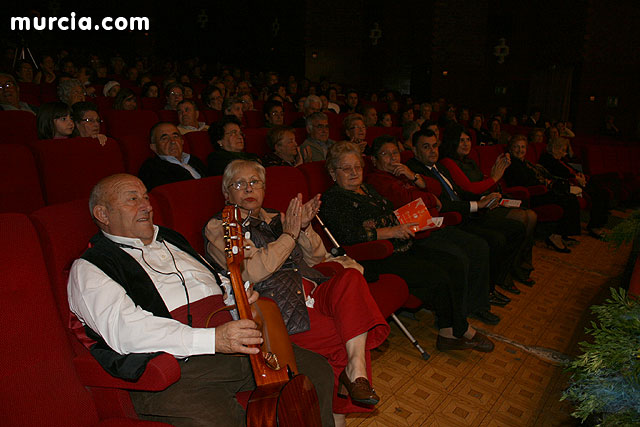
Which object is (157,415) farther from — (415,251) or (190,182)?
(415,251)

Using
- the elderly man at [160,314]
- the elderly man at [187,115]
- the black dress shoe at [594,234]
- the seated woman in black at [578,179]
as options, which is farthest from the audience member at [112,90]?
the black dress shoe at [594,234]

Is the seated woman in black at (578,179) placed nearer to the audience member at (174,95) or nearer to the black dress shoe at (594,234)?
the black dress shoe at (594,234)

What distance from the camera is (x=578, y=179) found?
180 inches

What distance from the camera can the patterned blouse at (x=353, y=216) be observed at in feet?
7.43

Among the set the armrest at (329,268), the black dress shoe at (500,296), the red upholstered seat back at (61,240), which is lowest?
the black dress shoe at (500,296)

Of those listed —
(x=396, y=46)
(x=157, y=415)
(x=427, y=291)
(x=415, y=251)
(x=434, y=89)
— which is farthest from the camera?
(x=396, y=46)

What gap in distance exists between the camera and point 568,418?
192 centimetres

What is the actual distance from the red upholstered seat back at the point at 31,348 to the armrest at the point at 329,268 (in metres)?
0.99

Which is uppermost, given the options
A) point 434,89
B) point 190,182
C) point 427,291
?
point 434,89

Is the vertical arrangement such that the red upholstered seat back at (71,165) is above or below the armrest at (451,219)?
above

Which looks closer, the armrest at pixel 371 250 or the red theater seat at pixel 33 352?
the red theater seat at pixel 33 352

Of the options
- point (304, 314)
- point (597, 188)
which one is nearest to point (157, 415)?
point (304, 314)

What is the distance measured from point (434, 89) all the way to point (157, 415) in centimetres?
1044

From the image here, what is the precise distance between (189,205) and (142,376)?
2.77ft
